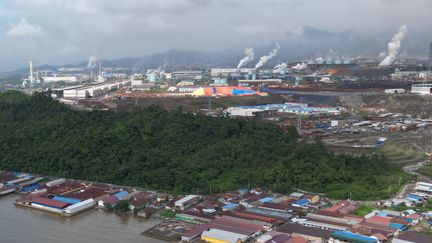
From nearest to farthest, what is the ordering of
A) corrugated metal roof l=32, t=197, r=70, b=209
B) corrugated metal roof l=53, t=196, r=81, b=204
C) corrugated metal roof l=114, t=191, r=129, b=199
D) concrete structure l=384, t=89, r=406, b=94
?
corrugated metal roof l=32, t=197, r=70, b=209 → corrugated metal roof l=53, t=196, r=81, b=204 → corrugated metal roof l=114, t=191, r=129, b=199 → concrete structure l=384, t=89, r=406, b=94

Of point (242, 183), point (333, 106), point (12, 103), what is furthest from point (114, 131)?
point (333, 106)

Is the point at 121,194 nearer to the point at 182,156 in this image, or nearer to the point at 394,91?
the point at 182,156

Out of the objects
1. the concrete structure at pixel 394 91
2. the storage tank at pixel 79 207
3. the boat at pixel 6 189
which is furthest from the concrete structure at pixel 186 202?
the concrete structure at pixel 394 91

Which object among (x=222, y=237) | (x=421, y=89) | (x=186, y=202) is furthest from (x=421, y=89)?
(x=222, y=237)

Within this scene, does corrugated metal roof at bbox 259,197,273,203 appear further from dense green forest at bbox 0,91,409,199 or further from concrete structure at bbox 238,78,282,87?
concrete structure at bbox 238,78,282,87

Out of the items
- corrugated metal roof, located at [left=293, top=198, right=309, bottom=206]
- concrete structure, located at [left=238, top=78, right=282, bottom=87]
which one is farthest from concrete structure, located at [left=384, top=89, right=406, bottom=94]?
corrugated metal roof, located at [left=293, top=198, right=309, bottom=206]

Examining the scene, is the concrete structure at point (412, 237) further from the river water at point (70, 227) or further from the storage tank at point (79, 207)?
the storage tank at point (79, 207)
